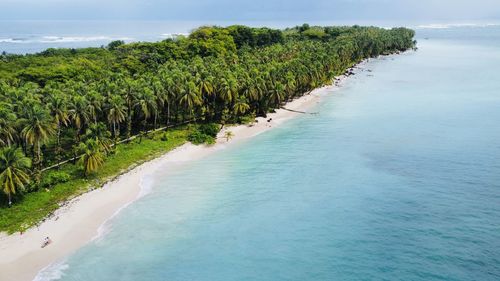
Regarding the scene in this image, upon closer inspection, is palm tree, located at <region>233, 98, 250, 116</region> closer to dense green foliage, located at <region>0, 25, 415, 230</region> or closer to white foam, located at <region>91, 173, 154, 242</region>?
dense green foliage, located at <region>0, 25, 415, 230</region>

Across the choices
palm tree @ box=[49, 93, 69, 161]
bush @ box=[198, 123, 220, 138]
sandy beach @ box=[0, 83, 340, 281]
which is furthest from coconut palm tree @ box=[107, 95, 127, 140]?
bush @ box=[198, 123, 220, 138]

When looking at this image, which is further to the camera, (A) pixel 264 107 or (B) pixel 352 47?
(B) pixel 352 47

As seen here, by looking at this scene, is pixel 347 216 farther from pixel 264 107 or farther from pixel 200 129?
pixel 264 107

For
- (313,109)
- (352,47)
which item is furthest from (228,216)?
(352,47)

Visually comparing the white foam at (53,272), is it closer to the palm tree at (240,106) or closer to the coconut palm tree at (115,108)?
the coconut palm tree at (115,108)

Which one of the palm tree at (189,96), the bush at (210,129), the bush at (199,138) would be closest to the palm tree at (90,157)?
the bush at (199,138)

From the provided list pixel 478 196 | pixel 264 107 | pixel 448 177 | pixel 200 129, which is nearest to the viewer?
pixel 478 196

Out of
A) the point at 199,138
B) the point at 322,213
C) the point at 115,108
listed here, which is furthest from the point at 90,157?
the point at 322,213
